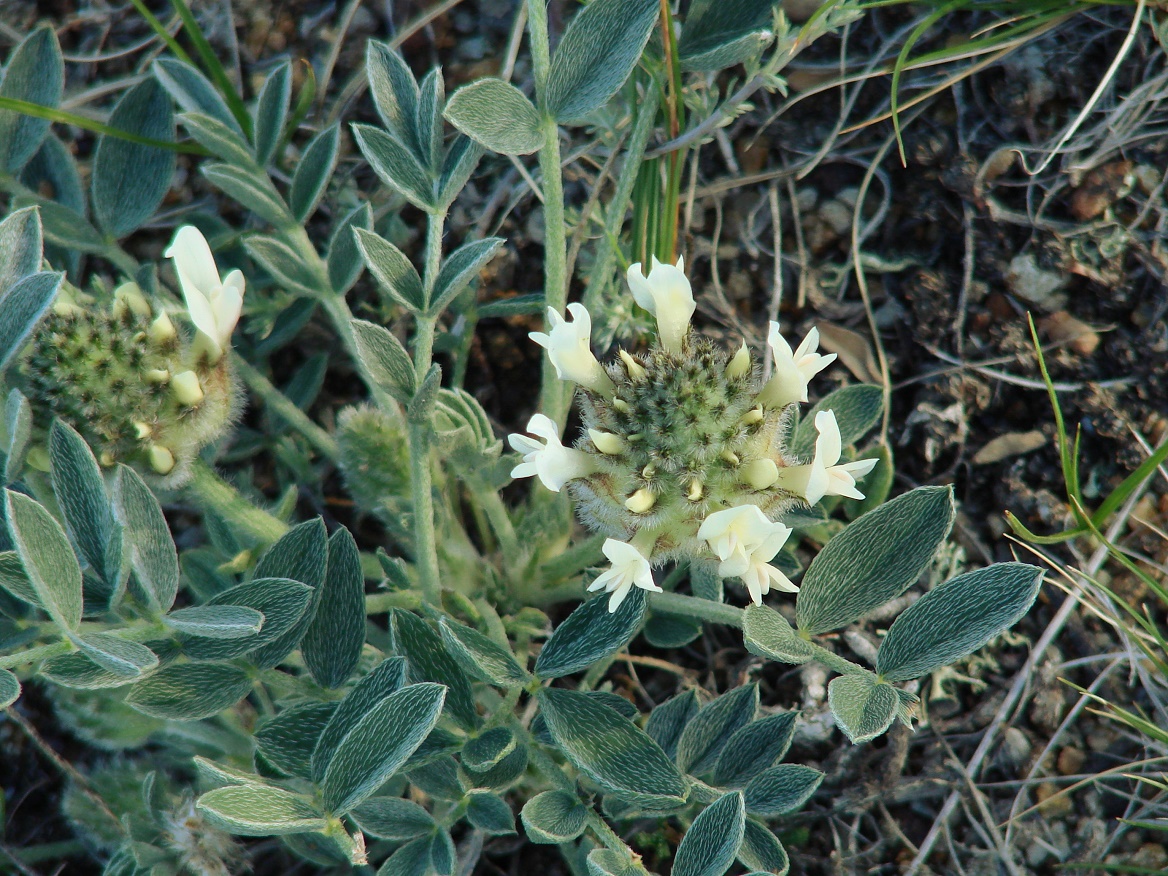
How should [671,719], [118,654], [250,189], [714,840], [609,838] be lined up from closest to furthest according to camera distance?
[118,654] → [714,840] → [609,838] → [671,719] → [250,189]

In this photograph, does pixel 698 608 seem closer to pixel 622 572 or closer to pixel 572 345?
pixel 622 572

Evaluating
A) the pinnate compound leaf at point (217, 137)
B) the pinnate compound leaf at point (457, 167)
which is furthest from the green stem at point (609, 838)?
the pinnate compound leaf at point (217, 137)

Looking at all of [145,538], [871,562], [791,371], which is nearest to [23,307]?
[145,538]

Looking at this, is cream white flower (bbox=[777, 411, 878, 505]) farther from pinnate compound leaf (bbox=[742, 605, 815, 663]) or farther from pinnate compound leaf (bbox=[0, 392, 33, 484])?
pinnate compound leaf (bbox=[0, 392, 33, 484])

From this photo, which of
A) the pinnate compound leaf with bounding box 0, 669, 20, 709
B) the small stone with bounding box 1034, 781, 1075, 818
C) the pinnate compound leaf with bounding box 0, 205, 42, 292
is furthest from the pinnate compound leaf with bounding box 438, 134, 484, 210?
the small stone with bounding box 1034, 781, 1075, 818

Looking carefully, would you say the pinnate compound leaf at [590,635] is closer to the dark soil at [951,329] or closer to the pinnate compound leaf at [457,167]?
the dark soil at [951,329]

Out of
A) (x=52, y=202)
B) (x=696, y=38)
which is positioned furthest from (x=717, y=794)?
(x=52, y=202)
